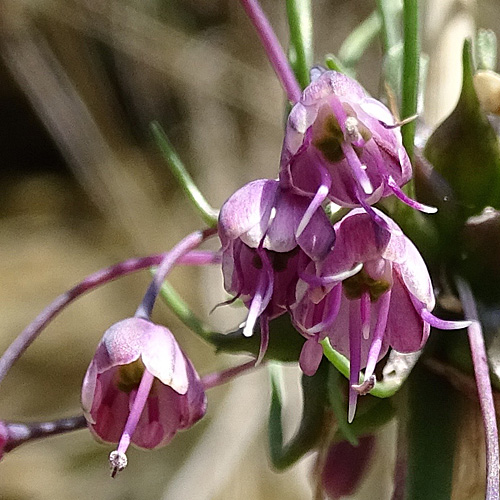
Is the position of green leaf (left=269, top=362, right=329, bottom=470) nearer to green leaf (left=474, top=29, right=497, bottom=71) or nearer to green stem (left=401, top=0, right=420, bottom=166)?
green stem (left=401, top=0, right=420, bottom=166)

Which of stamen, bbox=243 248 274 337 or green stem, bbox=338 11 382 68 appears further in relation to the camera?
green stem, bbox=338 11 382 68

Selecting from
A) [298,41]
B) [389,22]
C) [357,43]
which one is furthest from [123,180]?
[298,41]

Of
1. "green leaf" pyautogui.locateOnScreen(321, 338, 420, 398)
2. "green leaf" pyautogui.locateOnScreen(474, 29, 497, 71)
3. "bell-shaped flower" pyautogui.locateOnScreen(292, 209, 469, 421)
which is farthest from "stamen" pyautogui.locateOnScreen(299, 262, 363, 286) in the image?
"green leaf" pyautogui.locateOnScreen(474, 29, 497, 71)

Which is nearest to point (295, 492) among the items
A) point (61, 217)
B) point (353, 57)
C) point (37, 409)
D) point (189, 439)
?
point (189, 439)

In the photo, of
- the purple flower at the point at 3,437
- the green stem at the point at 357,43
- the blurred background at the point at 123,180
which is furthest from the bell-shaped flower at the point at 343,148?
the blurred background at the point at 123,180

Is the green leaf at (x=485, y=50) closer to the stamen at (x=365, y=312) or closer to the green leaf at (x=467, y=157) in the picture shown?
the green leaf at (x=467, y=157)

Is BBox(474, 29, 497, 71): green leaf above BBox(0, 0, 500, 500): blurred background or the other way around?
above
